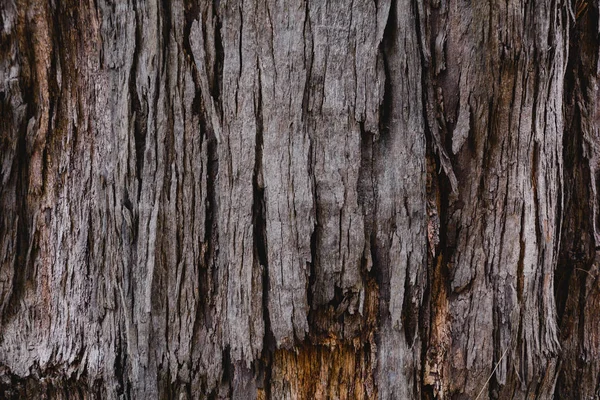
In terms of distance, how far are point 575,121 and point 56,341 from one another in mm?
1424

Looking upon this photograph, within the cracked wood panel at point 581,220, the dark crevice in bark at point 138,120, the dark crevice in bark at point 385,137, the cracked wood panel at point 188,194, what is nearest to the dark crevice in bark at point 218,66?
the cracked wood panel at point 188,194

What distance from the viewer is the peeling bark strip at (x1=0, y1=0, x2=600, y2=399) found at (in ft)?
3.50

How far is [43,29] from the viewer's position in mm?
1219

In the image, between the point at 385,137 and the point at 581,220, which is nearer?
the point at 385,137

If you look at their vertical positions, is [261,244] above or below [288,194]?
below

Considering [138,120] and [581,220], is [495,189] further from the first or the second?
[138,120]

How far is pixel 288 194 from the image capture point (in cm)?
107

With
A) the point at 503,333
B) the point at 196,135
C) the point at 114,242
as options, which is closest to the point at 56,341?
the point at 114,242

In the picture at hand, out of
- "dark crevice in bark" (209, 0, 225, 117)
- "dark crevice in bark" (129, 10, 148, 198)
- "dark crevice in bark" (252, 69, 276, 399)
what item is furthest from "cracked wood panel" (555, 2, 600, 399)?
"dark crevice in bark" (129, 10, 148, 198)

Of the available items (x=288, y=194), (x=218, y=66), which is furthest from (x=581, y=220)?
(x=218, y=66)

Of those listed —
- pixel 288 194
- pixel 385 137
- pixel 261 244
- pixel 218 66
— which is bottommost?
pixel 261 244

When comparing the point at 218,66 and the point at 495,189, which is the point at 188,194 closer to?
the point at 218,66

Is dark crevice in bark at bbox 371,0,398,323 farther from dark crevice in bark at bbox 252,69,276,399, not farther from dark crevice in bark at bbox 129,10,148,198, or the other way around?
dark crevice in bark at bbox 129,10,148,198

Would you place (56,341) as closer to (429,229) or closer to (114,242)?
(114,242)
